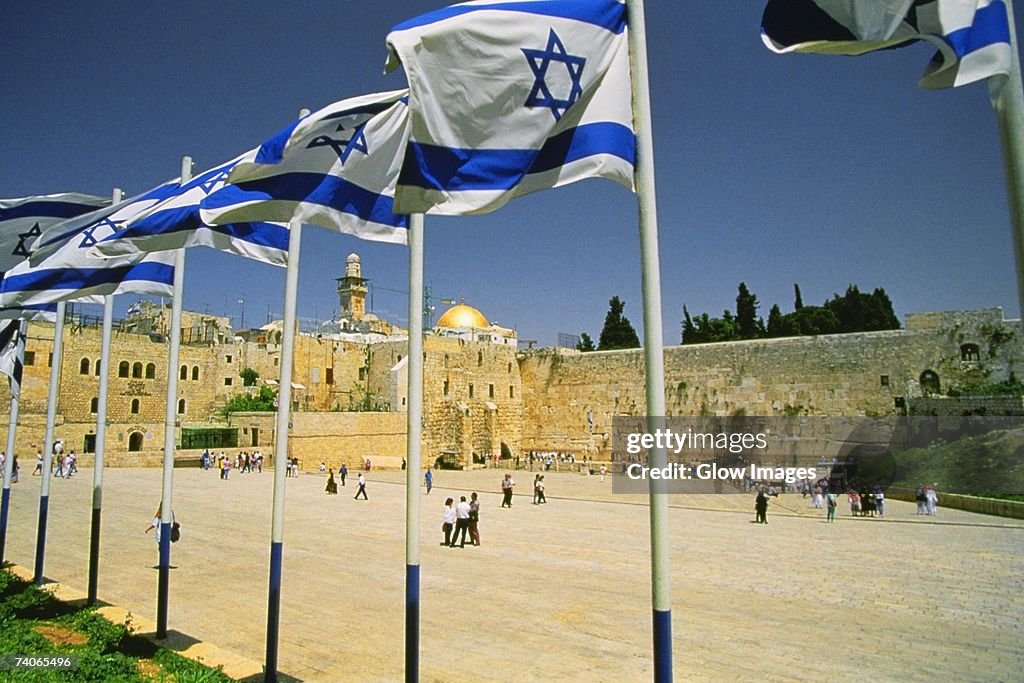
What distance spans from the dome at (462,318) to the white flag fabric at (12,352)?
41048 millimetres

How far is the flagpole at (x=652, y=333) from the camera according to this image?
2.62 metres

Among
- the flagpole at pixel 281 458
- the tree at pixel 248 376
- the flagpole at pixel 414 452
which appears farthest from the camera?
the tree at pixel 248 376

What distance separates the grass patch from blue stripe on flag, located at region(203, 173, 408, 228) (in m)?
3.05

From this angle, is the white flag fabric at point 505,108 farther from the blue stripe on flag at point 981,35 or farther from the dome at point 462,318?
the dome at point 462,318

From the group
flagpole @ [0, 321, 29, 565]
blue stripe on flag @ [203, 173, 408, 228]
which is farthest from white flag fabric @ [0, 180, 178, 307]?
flagpole @ [0, 321, 29, 565]

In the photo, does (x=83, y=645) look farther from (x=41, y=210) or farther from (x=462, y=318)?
(x=462, y=318)

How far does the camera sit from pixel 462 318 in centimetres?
4997

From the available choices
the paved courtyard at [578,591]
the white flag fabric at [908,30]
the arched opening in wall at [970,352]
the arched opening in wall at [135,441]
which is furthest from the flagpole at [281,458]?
the arched opening in wall at [135,441]

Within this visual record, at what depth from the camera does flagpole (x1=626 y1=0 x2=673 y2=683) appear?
2617mm

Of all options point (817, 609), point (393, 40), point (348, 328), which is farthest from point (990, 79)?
point (348, 328)

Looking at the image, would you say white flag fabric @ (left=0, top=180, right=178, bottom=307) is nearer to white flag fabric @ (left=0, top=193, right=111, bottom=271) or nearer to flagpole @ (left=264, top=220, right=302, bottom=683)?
flagpole @ (left=264, top=220, right=302, bottom=683)

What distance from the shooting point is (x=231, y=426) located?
103 ft

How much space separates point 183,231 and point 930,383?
27333 mm

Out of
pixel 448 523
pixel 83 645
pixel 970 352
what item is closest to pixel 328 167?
pixel 83 645
